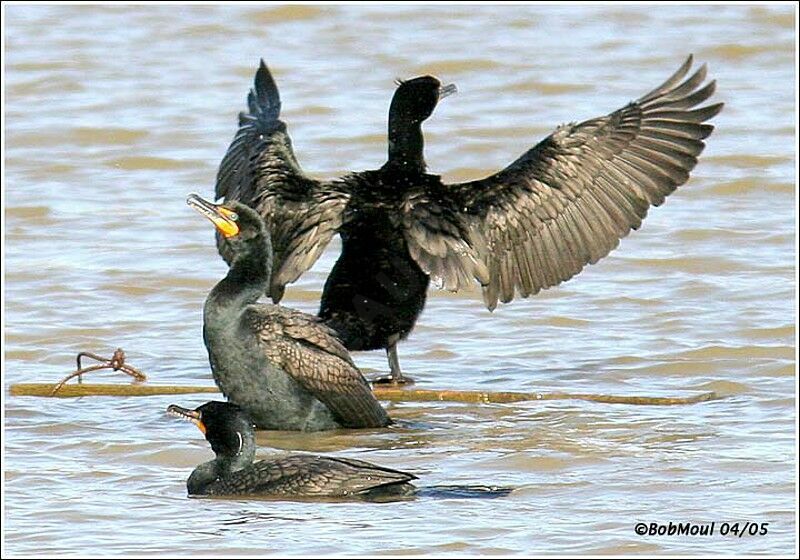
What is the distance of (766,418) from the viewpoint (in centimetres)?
908

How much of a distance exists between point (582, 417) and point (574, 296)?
255 centimetres

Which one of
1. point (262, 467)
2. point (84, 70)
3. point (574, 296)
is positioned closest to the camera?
point (262, 467)

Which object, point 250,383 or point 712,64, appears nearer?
point 250,383

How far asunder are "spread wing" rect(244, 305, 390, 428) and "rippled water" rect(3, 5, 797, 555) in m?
0.12

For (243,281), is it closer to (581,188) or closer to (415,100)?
(415,100)

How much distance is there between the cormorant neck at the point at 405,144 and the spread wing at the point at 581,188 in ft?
0.85

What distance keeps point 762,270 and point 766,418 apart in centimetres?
303

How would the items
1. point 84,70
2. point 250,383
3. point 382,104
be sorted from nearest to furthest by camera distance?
point 250,383
point 382,104
point 84,70

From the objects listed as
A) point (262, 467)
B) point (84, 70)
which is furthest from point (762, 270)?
point (84, 70)

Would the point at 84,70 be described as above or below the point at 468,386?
above

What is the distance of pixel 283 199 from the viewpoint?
9898mm

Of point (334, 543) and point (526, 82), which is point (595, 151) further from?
point (526, 82)

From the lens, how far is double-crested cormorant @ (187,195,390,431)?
8.90 meters

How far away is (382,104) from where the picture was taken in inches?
658
